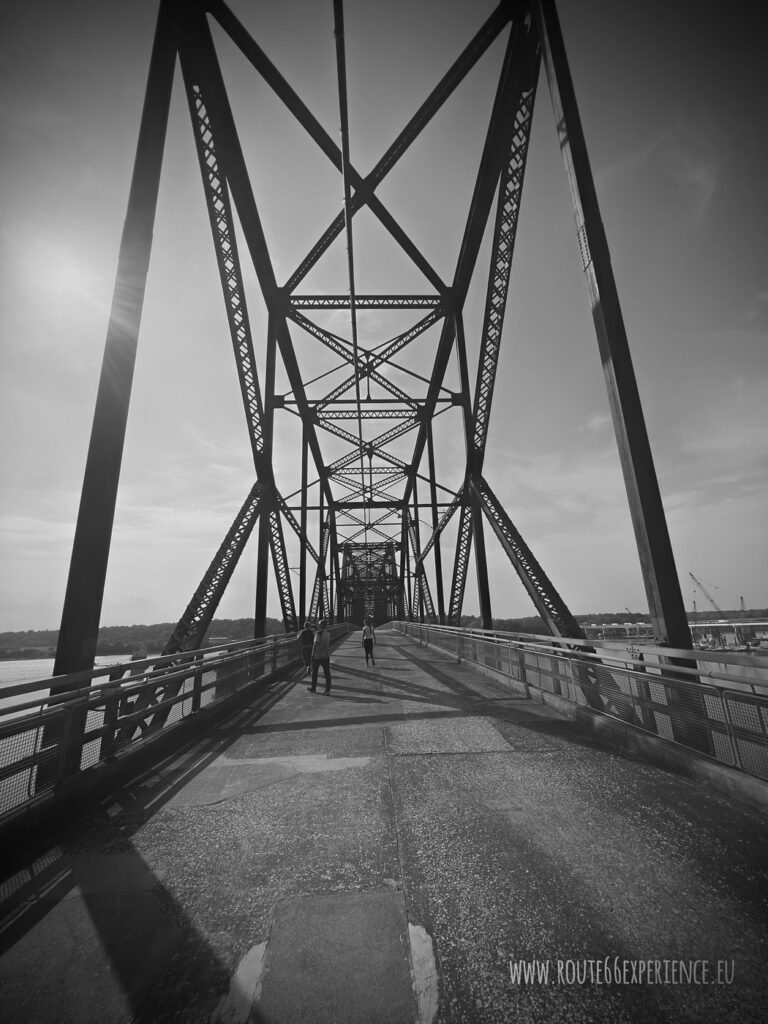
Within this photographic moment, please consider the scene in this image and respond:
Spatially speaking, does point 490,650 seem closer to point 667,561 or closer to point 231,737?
point 667,561

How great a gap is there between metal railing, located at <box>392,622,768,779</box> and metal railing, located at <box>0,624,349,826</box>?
5.76m

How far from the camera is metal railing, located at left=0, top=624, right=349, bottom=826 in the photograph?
3.15 m

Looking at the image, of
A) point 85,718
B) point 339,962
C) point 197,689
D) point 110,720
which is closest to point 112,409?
point 85,718

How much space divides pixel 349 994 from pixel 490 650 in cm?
872

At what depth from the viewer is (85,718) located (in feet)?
12.9

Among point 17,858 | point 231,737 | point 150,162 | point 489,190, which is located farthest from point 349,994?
point 489,190

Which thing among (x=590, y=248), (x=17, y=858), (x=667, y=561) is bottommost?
Answer: (x=17, y=858)

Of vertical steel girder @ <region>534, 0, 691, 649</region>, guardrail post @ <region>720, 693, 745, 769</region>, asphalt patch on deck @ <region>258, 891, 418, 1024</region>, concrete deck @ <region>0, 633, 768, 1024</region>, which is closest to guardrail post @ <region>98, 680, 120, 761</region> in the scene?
concrete deck @ <region>0, 633, 768, 1024</region>

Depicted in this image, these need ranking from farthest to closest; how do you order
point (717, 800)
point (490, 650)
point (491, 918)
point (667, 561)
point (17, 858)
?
point (490, 650), point (667, 561), point (717, 800), point (17, 858), point (491, 918)

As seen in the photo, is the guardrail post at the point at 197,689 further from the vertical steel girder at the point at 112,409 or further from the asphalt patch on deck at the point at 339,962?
the asphalt patch on deck at the point at 339,962

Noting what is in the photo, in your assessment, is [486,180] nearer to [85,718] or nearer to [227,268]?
[227,268]

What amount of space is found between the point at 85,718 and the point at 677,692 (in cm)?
605

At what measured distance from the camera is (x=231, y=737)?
5531 mm

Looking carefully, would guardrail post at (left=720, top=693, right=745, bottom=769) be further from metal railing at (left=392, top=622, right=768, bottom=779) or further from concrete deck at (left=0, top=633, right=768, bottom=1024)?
concrete deck at (left=0, top=633, right=768, bottom=1024)
